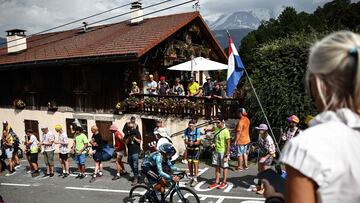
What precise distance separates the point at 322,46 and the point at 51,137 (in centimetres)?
1221

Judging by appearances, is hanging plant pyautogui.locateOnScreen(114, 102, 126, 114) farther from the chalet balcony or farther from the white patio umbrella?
the white patio umbrella

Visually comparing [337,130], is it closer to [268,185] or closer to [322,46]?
[322,46]

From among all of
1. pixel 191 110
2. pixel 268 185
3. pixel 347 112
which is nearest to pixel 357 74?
pixel 347 112

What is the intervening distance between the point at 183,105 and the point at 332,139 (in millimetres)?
13890

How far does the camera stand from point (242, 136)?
10.7 metres

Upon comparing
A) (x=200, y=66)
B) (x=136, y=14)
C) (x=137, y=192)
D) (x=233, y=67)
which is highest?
(x=136, y=14)

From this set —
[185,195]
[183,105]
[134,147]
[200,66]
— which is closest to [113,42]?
[200,66]

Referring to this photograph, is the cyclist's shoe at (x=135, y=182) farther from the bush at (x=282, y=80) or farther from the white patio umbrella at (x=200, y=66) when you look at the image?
the white patio umbrella at (x=200, y=66)

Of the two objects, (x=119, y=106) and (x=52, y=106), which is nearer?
(x=119, y=106)

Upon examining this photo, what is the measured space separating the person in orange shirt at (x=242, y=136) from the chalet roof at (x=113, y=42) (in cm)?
724

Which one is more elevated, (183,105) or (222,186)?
(183,105)

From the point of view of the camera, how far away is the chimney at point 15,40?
83.2 ft

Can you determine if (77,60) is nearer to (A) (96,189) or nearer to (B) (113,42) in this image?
(B) (113,42)

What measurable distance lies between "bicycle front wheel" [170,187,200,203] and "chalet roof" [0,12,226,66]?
360 inches
